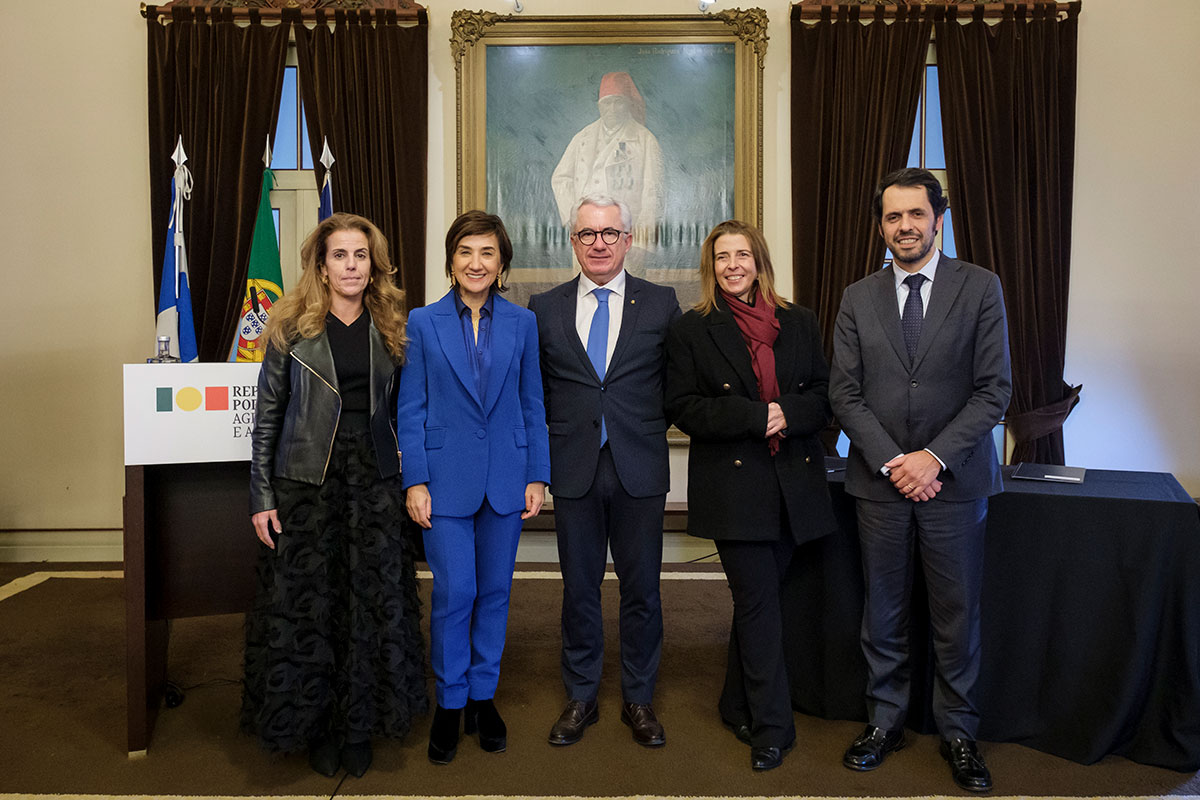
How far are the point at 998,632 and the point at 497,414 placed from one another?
1.75m

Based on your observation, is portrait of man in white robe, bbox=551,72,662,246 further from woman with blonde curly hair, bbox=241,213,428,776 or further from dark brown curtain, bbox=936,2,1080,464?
woman with blonde curly hair, bbox=241,213,428,776

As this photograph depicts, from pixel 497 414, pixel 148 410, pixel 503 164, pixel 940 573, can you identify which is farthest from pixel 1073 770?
pixel 503 164

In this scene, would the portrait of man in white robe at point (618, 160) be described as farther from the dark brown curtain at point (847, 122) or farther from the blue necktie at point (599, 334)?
the blue necktie at point (599, 334)

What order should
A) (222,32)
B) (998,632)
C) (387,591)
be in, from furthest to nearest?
(222,32), (998,632), (387,591)

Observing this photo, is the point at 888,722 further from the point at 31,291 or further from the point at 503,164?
the point at 31,291

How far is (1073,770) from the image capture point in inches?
96.3

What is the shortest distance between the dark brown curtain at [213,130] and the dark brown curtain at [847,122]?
3.37 m

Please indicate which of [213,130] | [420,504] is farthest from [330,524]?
[213,130]

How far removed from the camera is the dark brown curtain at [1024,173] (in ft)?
16.6

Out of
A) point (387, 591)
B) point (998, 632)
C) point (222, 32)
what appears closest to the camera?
point (387, 591)

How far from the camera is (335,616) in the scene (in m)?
2.43

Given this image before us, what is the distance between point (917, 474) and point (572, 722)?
1.35m

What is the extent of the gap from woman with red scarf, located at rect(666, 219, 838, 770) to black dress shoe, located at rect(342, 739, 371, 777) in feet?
3.85

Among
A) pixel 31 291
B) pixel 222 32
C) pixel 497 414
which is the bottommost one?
pixel 497 414
